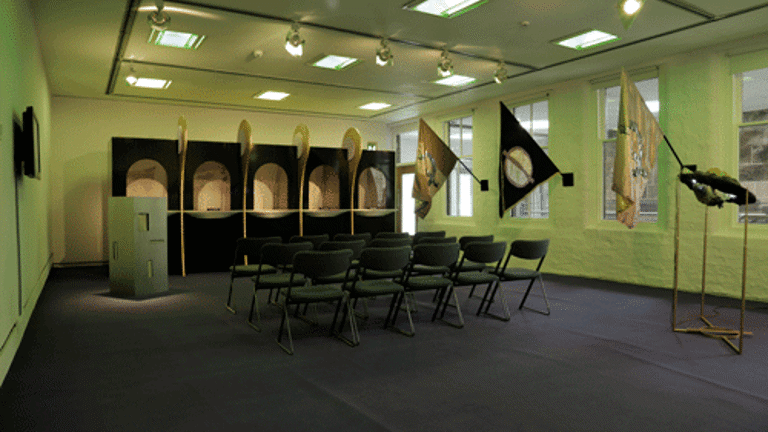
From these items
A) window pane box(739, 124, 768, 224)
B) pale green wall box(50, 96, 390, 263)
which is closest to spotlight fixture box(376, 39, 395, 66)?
window pane box(739, 124, 768, 224)

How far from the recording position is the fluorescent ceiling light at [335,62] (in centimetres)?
693

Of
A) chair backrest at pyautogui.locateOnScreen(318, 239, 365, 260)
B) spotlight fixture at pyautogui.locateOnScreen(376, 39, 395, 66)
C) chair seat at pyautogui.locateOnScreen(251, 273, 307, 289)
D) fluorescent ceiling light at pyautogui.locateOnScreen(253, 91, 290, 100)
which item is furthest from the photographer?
fluorescent ceiling light at pyautogui.locateOnScreen(253, 91, 290, 100)

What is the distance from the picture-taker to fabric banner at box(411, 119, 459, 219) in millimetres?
7414

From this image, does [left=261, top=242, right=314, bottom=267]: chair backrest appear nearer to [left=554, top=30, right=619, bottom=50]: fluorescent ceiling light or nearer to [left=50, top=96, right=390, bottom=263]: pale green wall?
[left=554, top=30, right=619, bottom=50]: fluorescent ceiling light

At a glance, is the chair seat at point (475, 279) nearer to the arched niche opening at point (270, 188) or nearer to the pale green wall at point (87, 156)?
the arched niche opening at point (270, 188)

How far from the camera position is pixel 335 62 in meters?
7.16

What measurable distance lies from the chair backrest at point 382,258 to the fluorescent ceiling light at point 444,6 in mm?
2492

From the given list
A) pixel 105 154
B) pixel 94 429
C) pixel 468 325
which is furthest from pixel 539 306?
pixel 105 154

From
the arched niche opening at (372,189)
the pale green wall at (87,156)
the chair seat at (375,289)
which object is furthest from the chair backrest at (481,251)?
the pale green wall at (87,156)

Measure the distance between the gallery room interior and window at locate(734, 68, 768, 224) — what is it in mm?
25

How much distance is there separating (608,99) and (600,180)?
125cm

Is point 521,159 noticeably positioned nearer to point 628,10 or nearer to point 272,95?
point 628,10

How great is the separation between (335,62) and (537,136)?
3.82 metres

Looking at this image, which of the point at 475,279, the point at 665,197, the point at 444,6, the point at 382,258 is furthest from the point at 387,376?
the point at 665,197
